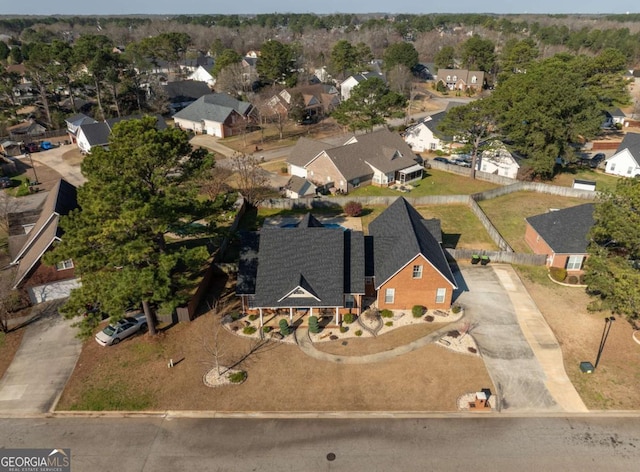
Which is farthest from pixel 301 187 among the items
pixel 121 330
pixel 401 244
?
pixel 121 330

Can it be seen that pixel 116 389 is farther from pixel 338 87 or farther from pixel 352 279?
pixel 338 87

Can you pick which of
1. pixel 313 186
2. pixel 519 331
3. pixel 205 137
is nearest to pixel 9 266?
pixel 313 186

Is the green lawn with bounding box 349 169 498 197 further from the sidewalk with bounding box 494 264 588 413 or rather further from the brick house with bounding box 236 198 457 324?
the brick house with bounding box 236 198 457 324

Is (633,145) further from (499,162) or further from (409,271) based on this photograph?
(409,271)

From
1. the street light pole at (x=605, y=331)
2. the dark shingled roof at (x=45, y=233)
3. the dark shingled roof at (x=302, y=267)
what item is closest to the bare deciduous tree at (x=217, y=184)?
the dark shingled roof at (x=45, y=233)

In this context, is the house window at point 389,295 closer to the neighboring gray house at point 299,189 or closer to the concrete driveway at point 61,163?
the neighboring gray house at point 299,189
